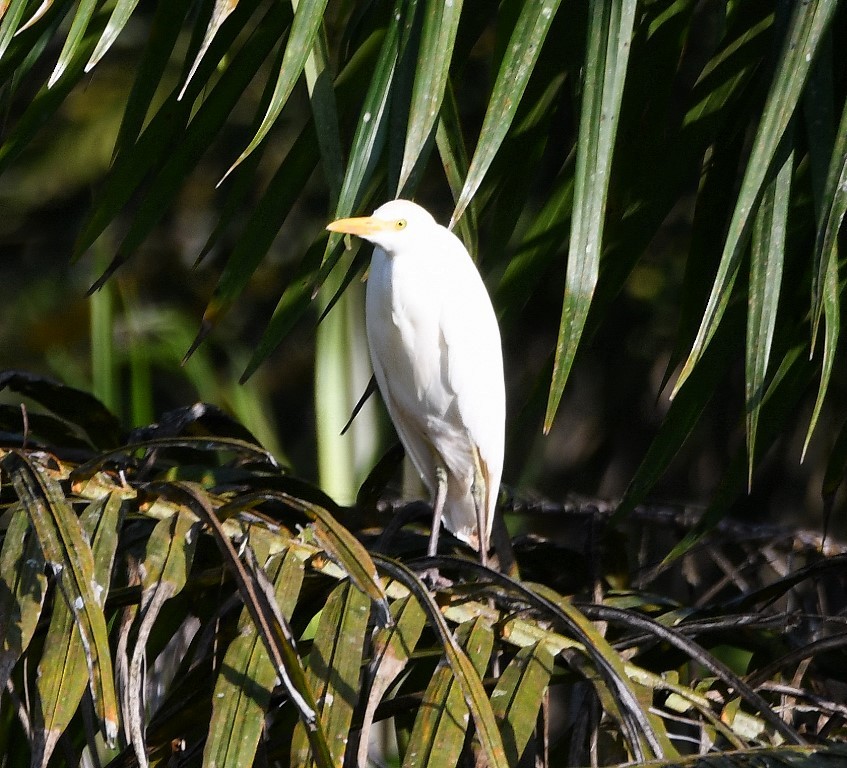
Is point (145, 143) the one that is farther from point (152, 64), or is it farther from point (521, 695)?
point (521, 695)

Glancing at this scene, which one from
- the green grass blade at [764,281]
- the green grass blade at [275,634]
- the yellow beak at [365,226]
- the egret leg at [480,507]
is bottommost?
the egret leg at [480,507]

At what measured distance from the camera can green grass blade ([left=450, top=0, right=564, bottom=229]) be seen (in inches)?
35.1

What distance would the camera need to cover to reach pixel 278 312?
1.18 m

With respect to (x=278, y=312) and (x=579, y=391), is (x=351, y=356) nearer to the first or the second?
(x=579, y=391)

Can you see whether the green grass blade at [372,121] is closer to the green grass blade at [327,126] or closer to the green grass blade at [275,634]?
the green grass blade at [327,126]

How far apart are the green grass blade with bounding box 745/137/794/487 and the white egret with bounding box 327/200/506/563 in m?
0.55

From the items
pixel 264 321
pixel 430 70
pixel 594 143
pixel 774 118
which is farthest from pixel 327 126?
pixel 264 321

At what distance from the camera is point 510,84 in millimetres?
912

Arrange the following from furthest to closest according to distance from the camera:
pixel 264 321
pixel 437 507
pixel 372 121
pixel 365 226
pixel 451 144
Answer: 1. pixel 264 321
2. pixel 437 507
3. pixel 365 226
4. pixel 451 144
5. pixel 372 121

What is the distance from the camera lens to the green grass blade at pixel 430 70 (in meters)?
0.90

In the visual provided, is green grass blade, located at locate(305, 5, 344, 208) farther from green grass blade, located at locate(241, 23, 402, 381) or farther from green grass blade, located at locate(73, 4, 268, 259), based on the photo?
green grass blade, located at locate(73, 4, 268, 259)

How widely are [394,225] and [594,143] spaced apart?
1.75ft

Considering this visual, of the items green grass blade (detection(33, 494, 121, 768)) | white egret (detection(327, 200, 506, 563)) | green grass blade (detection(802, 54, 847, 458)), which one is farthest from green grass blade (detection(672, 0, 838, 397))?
white egret (detection(327, 200, 506, 563))

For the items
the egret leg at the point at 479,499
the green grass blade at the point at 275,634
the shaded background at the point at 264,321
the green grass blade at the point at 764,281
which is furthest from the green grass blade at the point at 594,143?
the shaded background at the point at 264,321
